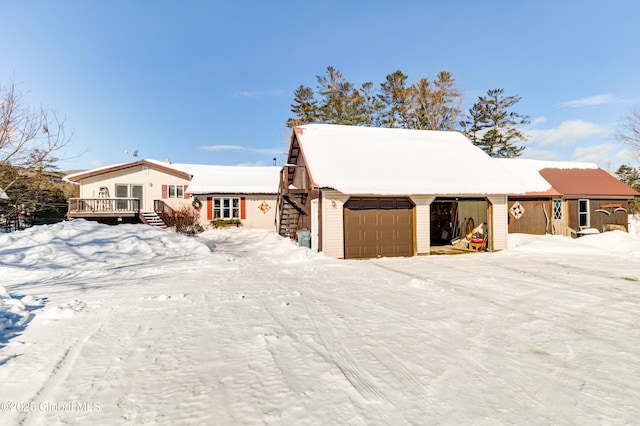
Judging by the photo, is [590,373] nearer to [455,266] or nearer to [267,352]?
[267,352]

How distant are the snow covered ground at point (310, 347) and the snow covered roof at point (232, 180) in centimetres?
1329

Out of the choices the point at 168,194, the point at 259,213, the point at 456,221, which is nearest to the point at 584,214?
the point at 456,221

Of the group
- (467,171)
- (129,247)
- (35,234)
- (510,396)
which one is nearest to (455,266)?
(467,171)

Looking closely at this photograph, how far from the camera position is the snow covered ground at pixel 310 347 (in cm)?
259

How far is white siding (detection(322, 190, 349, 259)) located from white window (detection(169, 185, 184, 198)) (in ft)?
48.7

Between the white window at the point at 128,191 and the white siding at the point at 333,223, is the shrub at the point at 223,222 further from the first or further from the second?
the white siding at the point at 333,223

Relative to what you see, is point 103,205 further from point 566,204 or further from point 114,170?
point 566,204

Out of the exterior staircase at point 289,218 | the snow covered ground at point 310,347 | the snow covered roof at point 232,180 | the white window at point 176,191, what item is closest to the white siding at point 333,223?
the snow covered ground at point 310,347

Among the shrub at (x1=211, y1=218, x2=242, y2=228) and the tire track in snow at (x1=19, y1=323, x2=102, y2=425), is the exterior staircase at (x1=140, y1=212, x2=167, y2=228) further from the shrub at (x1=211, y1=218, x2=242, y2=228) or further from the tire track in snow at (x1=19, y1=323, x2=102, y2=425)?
the tire track in snow at (x1=19, y1=323, x2=102, y2=425)

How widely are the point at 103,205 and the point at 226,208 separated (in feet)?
25.4

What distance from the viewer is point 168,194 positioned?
73.8 feet

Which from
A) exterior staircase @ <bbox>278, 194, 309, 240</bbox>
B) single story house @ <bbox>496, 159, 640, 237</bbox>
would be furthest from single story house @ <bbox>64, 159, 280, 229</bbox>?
single story house @ <bbox>496, 159, 640, 237</bbox>

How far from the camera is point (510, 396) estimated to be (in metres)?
2.80

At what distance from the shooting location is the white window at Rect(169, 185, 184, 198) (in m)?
22.6
